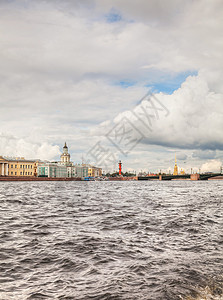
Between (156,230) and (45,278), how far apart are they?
19.2ft

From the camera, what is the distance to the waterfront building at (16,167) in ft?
456

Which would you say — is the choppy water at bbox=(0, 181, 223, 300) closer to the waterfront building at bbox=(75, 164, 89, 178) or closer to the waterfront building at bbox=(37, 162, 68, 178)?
the waterfront building at bbox=(37, 162, 68, 178)

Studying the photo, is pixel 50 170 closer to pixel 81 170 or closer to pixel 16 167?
pixel 16 167

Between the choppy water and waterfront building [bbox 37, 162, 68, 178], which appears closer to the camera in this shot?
the choppy water

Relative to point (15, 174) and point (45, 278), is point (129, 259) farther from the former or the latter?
point (15, 174)

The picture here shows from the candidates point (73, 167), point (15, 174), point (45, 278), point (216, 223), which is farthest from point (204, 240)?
point (73, 167)

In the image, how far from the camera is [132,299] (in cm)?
476

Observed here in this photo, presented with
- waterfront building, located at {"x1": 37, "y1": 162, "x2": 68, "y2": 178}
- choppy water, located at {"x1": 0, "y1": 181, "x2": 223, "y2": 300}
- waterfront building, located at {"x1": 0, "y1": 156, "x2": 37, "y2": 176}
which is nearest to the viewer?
choppy water, located at {"x1": 0, "y1": 181, "x2": 223, "y2": 300}

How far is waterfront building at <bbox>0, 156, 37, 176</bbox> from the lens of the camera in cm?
13912

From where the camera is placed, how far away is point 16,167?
146625 mm

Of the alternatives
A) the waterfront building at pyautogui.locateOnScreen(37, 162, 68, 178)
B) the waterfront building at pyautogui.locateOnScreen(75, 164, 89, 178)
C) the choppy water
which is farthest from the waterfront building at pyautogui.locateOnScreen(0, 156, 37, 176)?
the choppy water

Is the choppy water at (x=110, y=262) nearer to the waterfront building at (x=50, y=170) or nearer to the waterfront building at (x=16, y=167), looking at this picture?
the waterfront building at (x=16, y=167)

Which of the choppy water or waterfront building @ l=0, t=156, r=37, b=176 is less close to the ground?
waterfront building @ l=0, t=156, r=37, b=176

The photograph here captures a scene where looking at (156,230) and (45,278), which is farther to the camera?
(156,230)
